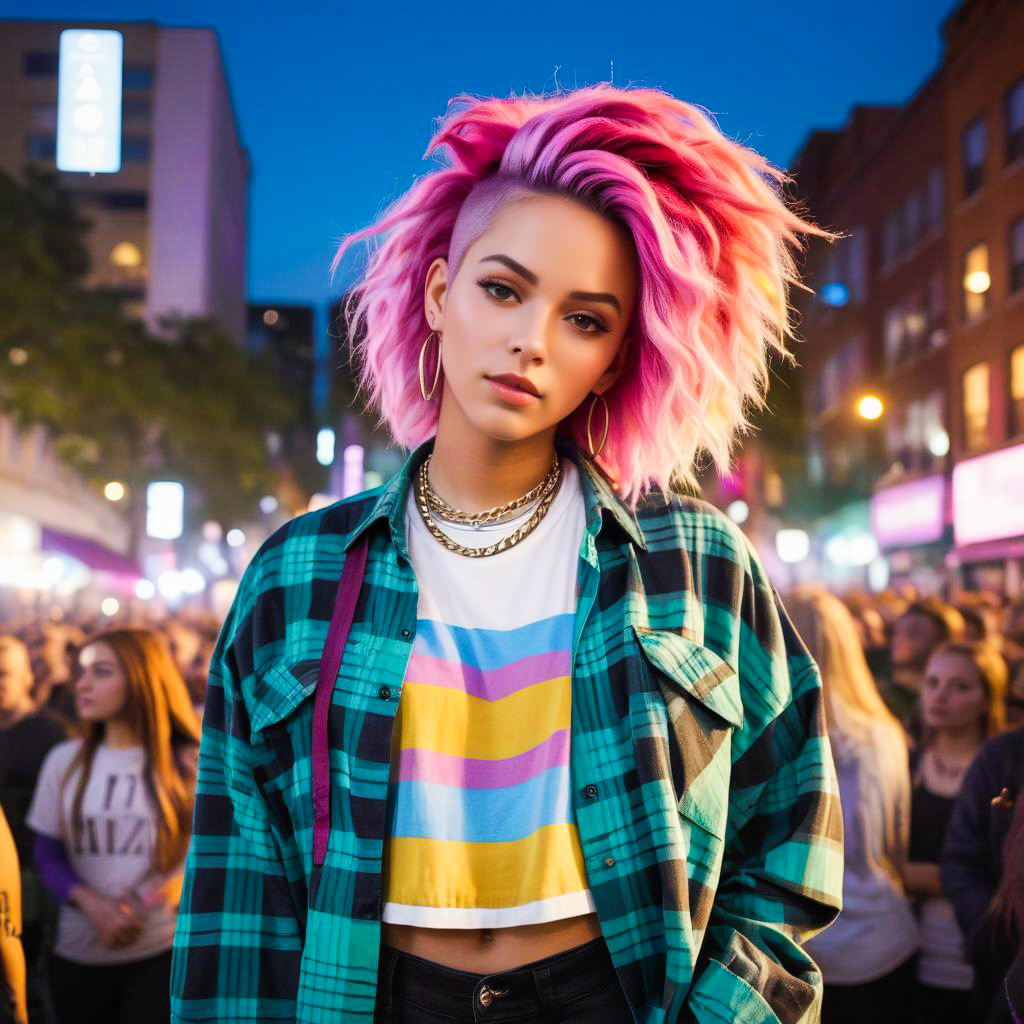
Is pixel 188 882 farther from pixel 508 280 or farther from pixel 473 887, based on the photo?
pixel 508 280

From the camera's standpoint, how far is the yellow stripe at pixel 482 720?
2.09 meters

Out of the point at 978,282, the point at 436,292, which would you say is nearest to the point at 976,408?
the point at 978,282

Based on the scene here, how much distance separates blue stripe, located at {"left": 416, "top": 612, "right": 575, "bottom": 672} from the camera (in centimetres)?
215

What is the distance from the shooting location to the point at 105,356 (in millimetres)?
24500

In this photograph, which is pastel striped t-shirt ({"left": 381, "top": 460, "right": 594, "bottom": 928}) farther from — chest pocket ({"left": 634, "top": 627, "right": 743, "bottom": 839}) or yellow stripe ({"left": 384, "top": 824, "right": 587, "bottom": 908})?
chest pocket ({"left": 634, "top": 627, "right": 743, "bottom": 839})

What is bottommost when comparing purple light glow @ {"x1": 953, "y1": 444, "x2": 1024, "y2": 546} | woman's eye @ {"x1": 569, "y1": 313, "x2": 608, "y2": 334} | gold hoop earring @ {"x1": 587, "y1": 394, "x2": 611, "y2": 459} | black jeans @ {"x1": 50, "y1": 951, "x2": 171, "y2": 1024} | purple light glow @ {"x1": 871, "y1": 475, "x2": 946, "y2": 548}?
black jeans @ {"x1": 50, "y1": 951, "x2": 171, "y2": 1024}

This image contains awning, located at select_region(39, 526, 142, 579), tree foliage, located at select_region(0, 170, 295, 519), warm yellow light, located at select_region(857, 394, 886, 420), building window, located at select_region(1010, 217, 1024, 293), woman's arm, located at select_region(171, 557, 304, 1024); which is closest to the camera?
woman's arm, located at select_region(171, 557, 304, 1024)

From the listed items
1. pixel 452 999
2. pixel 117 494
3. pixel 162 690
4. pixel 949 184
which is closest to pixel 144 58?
pixel 117 494

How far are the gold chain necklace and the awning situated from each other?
33.1 m

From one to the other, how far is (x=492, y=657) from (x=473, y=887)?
40cm

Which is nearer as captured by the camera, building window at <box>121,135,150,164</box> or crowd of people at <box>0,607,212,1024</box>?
crowd of people at <box>0,607,212,1024</box>

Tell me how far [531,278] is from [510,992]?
1.24 meters

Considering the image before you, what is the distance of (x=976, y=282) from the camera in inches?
1004

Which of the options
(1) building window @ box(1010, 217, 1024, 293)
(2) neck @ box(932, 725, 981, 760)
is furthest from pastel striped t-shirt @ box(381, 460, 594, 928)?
(1) building window @ box(1010, 217, 1024, 293)
